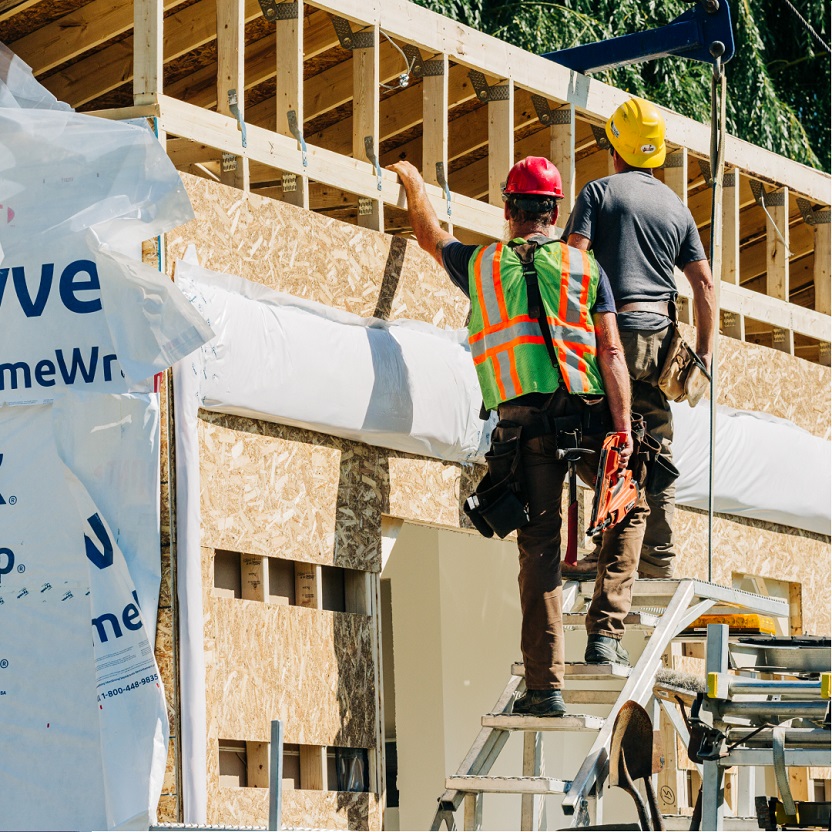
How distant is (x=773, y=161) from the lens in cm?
1118

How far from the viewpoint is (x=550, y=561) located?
698 cm

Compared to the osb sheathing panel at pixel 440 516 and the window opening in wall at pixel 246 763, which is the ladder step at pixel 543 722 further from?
the osb sheathing panel at pixel 440 516

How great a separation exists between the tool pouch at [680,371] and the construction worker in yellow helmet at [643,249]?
0.03 metres

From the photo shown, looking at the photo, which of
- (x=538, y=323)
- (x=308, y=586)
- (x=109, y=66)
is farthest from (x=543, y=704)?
(x=109, y=66)

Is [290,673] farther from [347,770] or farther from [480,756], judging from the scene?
[480,756]

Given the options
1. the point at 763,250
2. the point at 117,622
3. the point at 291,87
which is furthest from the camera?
the point at 763,250

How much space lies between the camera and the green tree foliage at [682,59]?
19.8m

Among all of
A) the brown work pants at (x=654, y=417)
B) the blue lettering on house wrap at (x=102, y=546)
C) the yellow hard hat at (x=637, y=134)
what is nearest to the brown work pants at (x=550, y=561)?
the brown work pants at (x=654, y=417)

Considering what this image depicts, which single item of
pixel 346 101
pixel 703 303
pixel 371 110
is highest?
pixel 346 101

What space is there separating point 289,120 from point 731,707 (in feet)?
11.9

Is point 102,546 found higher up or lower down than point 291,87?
lower down

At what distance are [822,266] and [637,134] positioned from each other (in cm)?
395

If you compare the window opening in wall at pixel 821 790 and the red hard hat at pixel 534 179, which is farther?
the window opening in wall at pixel 821 790

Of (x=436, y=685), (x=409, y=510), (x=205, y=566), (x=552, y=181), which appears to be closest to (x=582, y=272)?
(x=552, y=181)
